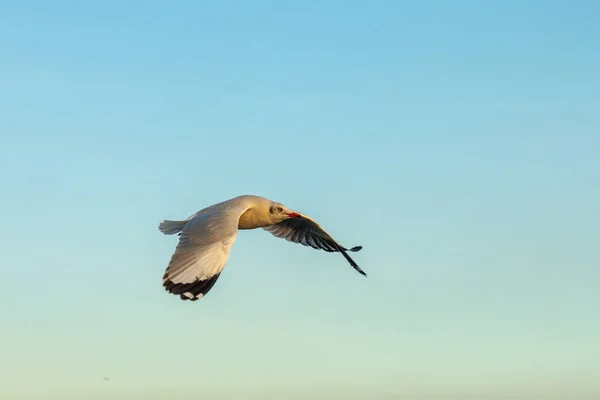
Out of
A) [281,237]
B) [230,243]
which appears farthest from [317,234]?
[230,243]

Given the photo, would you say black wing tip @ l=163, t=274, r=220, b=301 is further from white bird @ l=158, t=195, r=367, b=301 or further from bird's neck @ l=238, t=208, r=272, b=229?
bird's neck @ l=238, t=208, r=272, b=229

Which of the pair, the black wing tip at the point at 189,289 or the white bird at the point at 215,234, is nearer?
the black wing tip at the point at 189,289

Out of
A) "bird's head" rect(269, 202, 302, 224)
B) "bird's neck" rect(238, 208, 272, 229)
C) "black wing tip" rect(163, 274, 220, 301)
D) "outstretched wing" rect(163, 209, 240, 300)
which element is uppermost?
"bird's head" rect(269, 202, 302, 224)

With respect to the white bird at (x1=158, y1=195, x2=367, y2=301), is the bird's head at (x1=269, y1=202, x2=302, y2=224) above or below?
above

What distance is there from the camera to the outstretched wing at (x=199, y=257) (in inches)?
663

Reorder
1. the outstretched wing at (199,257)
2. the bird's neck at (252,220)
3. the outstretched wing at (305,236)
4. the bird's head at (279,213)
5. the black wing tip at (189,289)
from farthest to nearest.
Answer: the outstretched wing at (305,236), the bird's head at (279,213), the bird's neck at (252,220), the outstretched wing at (199,257), the black wing tip at (189,289)

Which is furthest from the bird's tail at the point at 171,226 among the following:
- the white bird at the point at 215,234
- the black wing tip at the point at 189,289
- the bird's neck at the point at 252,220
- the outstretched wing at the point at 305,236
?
the black wing tip at the point at 189,289

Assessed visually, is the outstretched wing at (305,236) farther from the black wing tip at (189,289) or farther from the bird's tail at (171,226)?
the black wing tip at (189,289)

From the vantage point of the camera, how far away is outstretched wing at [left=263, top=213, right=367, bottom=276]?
22984 millimetres

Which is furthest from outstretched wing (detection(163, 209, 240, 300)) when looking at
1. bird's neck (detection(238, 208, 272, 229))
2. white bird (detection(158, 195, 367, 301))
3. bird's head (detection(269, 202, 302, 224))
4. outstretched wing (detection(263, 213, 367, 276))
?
outstretched wing (detection(263, 213, 367, 276))

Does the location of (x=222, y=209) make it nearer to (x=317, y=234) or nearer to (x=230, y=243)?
(x=230, y=243)

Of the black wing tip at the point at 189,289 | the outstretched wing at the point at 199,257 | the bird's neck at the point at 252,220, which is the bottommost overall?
the black wing tip at the point at 189,289

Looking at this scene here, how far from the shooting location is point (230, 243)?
1775 centimetres

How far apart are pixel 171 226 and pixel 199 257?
424 cm
